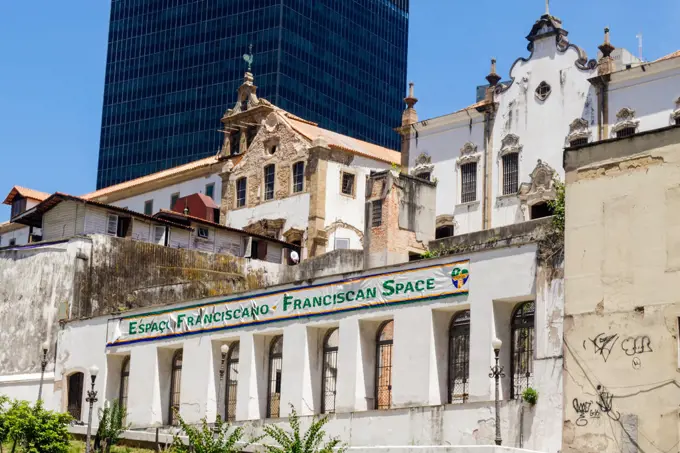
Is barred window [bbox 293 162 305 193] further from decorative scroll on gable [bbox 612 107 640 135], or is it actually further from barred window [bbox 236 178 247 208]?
decorative scroll on gable [bbox 612 107 640 135]

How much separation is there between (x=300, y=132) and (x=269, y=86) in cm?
5540

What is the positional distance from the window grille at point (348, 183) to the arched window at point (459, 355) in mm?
28601

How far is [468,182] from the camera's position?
174 feet

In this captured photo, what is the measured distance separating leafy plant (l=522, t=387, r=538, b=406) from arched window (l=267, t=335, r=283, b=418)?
30.7 ft

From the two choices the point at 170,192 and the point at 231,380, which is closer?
the point at 231,380

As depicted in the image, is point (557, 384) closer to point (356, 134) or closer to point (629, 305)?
point (629, 305)

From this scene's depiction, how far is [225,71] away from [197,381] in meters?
83.8

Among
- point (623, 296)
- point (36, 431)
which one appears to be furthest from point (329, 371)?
point (623, 296)

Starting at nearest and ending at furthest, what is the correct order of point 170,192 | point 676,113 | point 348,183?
point 676,113
point 348,183
point 170,192

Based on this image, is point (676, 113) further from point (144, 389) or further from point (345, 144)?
point (144, 389)

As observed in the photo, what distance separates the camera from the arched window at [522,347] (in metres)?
30.0

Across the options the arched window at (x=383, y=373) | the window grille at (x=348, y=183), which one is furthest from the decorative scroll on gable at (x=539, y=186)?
the arched window at (x=383, y=373)

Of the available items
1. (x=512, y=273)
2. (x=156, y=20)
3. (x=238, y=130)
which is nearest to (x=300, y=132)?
(x=238, y=130)

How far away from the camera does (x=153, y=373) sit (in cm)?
3938
